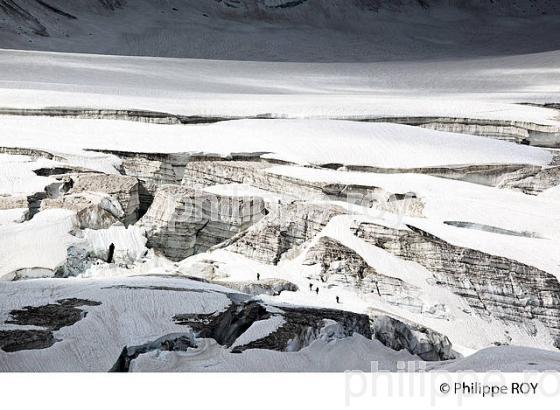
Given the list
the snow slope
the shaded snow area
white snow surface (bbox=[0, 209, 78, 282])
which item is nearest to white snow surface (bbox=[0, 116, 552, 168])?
the shaded snow area

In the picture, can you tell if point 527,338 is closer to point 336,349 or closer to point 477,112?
point 336,349

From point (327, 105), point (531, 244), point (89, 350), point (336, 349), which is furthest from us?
point (327, 105)

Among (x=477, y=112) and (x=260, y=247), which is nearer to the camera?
(x=260, y=247)

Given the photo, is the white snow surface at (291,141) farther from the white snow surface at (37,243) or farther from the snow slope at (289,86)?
the white snow surface at (37,243)

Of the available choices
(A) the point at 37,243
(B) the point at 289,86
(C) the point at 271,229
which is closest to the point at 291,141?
(C) the point at 271,229

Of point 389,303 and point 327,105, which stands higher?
point 327,105

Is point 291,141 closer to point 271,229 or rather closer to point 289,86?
point 271,229

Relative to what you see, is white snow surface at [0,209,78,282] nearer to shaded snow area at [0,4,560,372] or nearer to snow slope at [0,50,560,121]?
shaded snow area at [0,4,560,372]

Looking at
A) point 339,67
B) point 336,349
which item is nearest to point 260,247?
point 336,349
